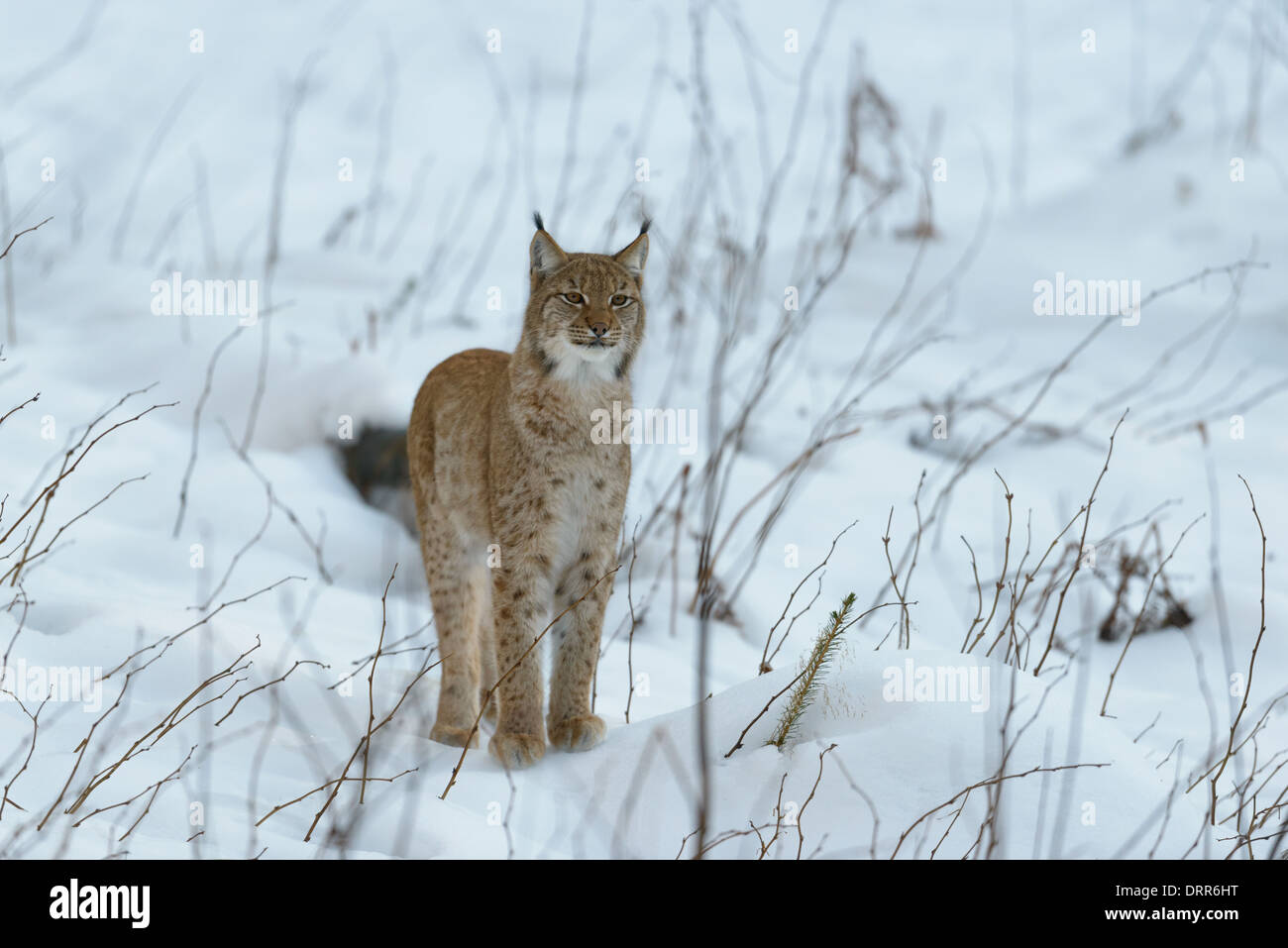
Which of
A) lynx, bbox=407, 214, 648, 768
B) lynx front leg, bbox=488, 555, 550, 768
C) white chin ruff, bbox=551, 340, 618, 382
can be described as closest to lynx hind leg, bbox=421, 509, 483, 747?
lynx, bbox=407, 214, 648, 768

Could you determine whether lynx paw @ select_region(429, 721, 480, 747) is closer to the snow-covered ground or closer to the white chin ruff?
the snow-covered ground

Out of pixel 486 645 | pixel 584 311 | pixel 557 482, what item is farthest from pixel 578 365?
pixel 486 645

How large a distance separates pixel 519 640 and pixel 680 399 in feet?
10.2

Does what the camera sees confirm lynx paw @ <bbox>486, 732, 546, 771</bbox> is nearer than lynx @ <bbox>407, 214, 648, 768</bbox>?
Yes

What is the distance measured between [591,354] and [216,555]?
182 cm

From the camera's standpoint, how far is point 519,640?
3352mm

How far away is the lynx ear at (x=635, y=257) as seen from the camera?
355 centimetres

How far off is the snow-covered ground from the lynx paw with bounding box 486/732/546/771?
2.1 inches

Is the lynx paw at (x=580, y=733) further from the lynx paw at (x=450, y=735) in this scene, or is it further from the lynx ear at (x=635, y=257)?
the lynx ear at (x=635, y=257)

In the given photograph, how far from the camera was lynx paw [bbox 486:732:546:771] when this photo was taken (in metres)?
3.10

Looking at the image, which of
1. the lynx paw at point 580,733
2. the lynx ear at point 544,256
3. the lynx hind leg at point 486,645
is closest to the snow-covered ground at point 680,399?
the lynx paw at point 580,733

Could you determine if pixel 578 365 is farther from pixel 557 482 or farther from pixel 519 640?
pixel 519 640
